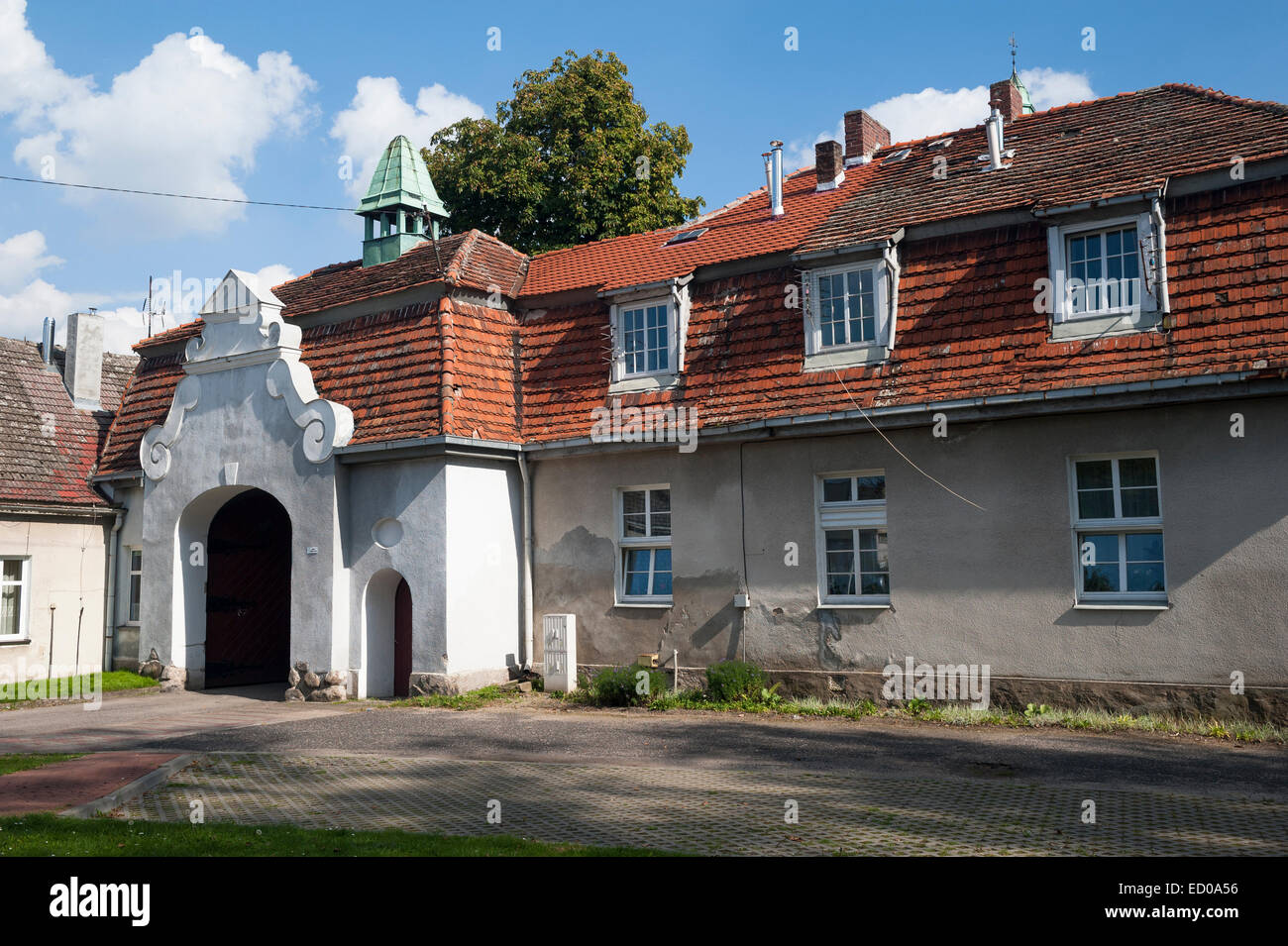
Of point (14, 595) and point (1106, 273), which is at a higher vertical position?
point (1106, 273)

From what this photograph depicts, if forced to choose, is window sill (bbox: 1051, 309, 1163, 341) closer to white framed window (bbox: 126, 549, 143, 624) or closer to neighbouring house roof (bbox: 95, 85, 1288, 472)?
neighbouring house roof (bbox: 95, 85, 1288, 472)

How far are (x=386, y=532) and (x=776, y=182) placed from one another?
346 inches

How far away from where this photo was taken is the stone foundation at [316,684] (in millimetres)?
16797

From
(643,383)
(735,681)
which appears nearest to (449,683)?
(735,681)

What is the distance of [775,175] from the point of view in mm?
18531

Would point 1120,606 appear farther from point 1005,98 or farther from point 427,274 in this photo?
point 427,274

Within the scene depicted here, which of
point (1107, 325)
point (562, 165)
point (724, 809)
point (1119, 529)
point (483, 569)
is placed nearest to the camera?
point (724, 809)

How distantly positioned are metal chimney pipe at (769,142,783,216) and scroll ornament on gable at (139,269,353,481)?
25.9 feet

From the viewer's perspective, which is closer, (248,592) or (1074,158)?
(1074,158)

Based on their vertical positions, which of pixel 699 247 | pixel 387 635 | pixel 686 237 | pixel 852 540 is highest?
pixel 686 237

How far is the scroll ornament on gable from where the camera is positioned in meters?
17.3

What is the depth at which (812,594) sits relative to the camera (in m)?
14.8

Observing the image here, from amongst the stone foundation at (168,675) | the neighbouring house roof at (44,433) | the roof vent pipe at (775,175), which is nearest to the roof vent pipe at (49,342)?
the neighbouring house roof at (44,433)
